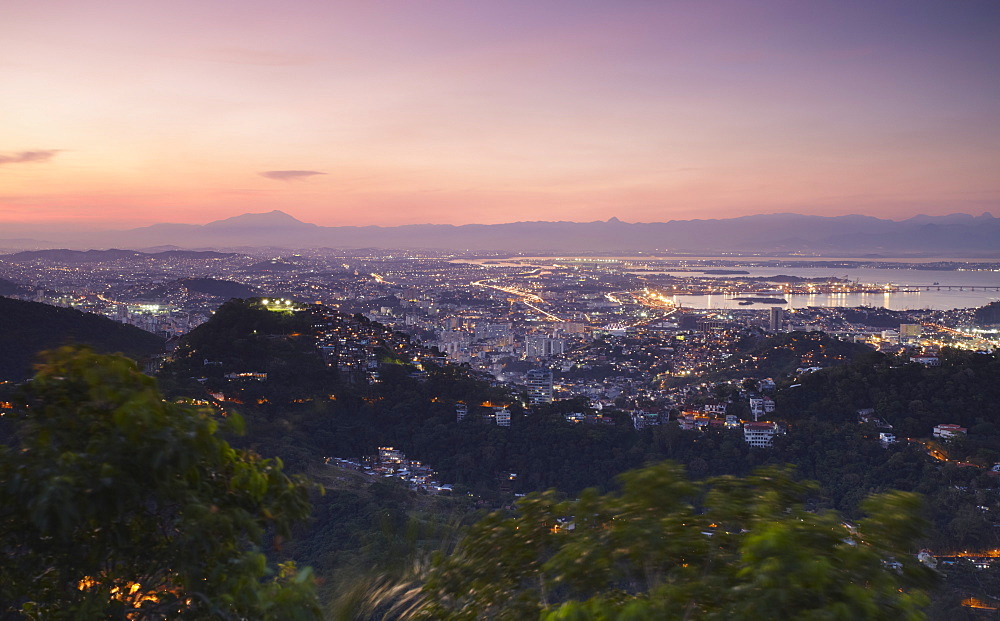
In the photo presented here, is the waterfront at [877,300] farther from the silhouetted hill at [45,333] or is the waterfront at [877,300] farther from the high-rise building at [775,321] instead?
the silhouetted hill at [45,333]

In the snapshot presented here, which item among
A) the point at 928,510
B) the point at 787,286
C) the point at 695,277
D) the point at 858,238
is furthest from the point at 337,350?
the point at 858,238

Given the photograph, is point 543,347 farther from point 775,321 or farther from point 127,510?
point 127,510

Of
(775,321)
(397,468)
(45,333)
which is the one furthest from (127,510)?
(775,321)

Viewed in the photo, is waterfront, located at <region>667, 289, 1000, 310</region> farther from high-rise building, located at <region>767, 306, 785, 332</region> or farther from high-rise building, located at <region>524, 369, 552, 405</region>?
high-rise building, located at <region>524, 369, 552, 405</region>

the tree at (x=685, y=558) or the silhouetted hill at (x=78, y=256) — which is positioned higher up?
the silhouetted hill at (x=78, y=256)

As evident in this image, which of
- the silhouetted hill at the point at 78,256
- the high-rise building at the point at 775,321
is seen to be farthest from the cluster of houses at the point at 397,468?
the silhouetted hill at the point at 78,256

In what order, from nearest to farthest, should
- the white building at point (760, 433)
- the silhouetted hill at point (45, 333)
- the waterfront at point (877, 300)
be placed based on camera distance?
the white building at point (760, 433) < the silhouetted hill at point (45, 333) < the waterfront at point (877, 300)

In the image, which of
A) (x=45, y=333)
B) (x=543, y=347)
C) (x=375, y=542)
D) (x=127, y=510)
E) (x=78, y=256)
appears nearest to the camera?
(x=127, y=510)
